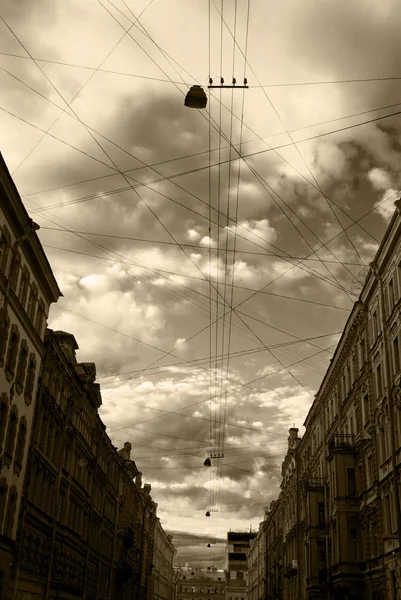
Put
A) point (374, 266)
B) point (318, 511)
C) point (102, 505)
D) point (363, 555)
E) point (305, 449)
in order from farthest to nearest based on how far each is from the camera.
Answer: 1. point (305, 449)
2. point (102, 505)
3. point (318, 511)
4. point (363, 555)
5. point (374, 266)

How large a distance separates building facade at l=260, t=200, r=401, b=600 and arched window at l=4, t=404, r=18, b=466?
16.5 meters

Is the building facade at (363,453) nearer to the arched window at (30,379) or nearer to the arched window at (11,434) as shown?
the arched window at (11,434)

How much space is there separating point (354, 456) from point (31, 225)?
72.8 feet

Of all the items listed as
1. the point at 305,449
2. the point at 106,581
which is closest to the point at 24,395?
the point at 106,581

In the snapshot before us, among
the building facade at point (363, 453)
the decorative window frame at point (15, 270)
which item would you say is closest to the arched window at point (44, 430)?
the decorative window frame at point (15, 270)

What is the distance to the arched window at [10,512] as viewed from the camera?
2891cm

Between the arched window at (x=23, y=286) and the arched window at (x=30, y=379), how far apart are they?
3.04m

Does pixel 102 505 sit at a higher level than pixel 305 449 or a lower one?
lower

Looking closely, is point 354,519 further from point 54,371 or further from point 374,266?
point 54,371

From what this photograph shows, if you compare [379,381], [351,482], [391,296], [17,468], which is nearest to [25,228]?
[17,468]

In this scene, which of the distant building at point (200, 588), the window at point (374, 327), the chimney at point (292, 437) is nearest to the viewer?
the window at point (374, 327)

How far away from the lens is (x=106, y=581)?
5819 cm

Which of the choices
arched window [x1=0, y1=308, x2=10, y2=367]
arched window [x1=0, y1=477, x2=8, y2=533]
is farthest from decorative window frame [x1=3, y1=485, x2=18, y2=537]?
arched window [x1=0, y1=308, x2=10, y2=367]

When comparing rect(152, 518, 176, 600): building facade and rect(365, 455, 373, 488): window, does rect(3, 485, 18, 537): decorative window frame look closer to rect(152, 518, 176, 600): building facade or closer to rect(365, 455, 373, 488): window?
rect(365, 455, 373, 488): window
